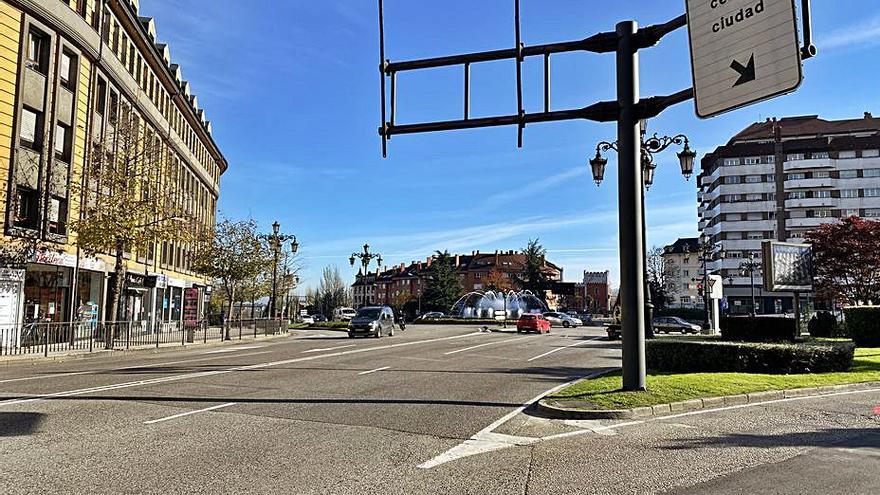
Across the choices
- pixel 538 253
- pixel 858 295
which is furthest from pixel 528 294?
pixel 858 295

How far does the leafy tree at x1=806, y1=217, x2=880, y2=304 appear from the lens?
123 ft

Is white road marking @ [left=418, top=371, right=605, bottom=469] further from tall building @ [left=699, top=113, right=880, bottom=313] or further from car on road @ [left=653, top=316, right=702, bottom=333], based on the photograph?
tall building @ [left=699, top=113, right=880, bottom=313]

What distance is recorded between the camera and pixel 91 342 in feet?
72.9

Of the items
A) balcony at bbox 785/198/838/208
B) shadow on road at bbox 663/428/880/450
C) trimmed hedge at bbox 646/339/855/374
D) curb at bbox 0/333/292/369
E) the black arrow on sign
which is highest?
balcony at bbox 785/198/838/208

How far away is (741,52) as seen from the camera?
23.0 feet

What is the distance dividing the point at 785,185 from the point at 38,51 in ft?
286

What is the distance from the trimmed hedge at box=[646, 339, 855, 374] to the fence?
19.6 meters

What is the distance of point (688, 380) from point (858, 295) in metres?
32.1

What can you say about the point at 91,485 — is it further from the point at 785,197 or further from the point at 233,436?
the point at 785,197

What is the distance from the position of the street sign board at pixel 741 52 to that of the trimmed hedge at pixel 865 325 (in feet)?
69.1

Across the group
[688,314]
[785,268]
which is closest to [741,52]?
[785,268]

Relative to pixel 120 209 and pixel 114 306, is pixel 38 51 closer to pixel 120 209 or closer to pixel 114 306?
pixel 120 209

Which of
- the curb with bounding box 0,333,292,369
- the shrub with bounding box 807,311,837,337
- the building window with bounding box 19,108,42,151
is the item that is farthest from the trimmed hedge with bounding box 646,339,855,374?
the building window with bounding box 19,108,42,151

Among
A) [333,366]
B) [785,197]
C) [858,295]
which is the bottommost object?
[333,366]
